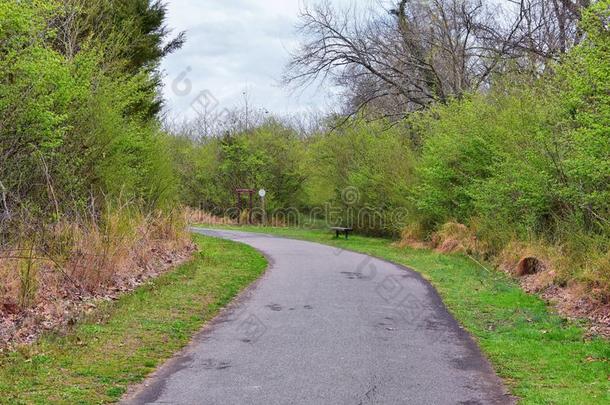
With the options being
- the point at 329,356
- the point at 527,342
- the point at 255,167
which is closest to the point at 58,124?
the point at 329,356

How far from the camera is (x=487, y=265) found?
18.2 metres

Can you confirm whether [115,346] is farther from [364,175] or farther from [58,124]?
[364,175]

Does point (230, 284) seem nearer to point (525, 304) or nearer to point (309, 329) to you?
point (309, 329)

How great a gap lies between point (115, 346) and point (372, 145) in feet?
77.2

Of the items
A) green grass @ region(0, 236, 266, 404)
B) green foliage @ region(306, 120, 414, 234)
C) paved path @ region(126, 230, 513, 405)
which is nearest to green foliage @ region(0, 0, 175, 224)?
green grass @ region(0, 236, 266, 404)

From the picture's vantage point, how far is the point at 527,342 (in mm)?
8836

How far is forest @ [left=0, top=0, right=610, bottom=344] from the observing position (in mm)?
10992

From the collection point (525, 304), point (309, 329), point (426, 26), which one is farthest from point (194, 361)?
point (426, 26)

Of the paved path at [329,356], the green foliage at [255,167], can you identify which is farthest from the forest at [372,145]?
the green foliage at [255,167]

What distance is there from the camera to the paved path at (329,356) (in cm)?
631

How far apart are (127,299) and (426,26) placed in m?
25.3

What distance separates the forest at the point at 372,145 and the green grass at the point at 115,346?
1.15m

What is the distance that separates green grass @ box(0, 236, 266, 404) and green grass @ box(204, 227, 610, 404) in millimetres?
4103

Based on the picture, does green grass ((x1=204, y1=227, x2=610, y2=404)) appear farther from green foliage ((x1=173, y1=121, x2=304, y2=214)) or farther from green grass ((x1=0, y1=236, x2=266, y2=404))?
green foliage ((x1=173, y1=121, x2=304, y2=214))
